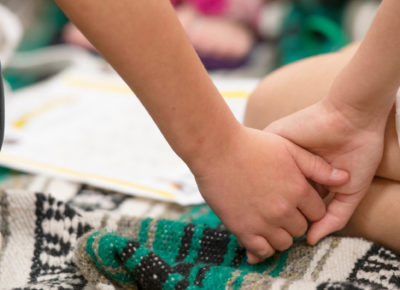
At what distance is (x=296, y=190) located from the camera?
19.6 inches

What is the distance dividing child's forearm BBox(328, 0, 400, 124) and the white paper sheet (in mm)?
281

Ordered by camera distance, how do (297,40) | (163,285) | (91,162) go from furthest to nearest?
(297,40), (91,162), (163,285)

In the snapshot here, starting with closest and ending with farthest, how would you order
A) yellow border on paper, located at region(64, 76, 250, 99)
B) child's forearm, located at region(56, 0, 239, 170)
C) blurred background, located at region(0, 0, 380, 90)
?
child's forearm, located at region(56, 0, 239, 170) < yellow border on paper, located at region(64, 76, 250, 99) < blurred background, located at region(0, 0, 380, 90)

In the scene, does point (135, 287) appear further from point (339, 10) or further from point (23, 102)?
point (339, 10)

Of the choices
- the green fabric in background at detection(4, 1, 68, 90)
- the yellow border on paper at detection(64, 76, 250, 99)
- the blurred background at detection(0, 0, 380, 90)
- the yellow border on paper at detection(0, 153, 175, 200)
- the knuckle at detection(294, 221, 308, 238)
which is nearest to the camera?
the knuckle at detection(294, 221, 308, 238)

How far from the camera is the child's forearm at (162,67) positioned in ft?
1.35

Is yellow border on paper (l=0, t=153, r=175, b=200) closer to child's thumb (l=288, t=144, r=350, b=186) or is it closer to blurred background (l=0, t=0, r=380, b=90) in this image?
child's thumb (l=288, t=144, r=350, b=186)

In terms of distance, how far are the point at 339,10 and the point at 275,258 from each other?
92 centimetres

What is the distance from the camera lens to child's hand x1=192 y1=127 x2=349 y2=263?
47 centimetres

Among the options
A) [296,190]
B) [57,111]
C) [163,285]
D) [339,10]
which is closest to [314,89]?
[296,190]

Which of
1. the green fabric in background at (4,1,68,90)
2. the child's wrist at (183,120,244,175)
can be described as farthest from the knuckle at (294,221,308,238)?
the green fabric in background at (4,1,68,90)

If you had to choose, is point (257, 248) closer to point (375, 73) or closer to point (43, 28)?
point (375, 73)

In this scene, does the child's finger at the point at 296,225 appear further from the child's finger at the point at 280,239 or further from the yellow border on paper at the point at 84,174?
the yellow border on paper at the point at 84,174

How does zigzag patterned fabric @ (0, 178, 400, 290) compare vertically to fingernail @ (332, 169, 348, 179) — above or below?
below
